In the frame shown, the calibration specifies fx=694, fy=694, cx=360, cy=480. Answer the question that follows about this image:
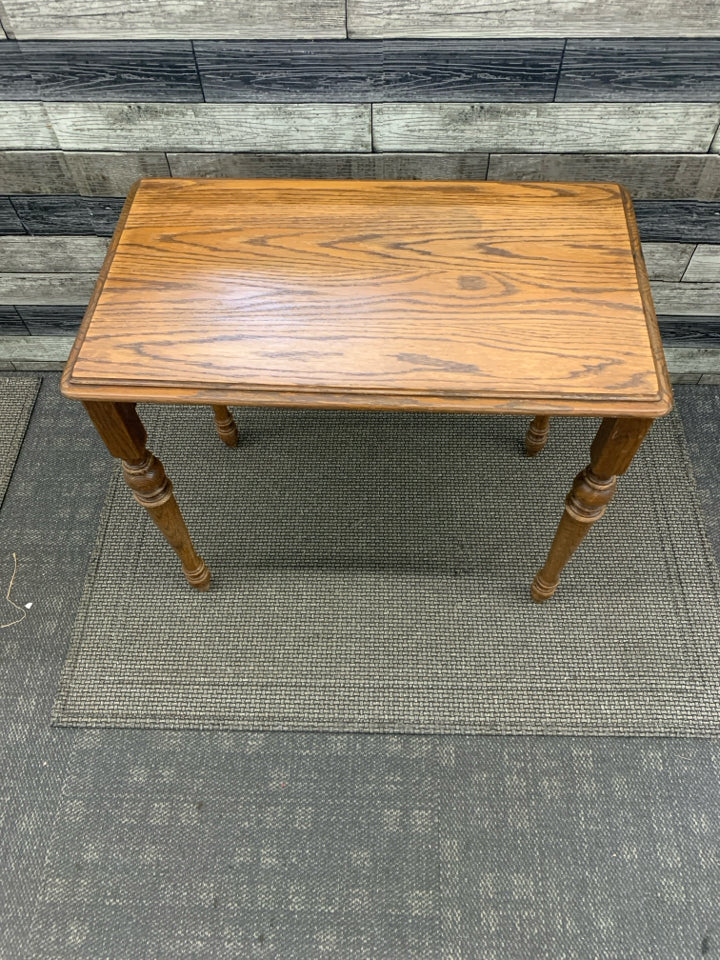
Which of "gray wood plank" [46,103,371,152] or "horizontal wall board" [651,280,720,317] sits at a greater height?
"gray wood plank" [46,103,371,152]

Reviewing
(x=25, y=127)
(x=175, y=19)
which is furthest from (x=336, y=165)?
(x=25, y=127)

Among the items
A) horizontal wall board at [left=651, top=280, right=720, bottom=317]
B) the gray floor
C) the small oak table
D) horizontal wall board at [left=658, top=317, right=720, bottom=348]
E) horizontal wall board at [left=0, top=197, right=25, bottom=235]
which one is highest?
the small oak table

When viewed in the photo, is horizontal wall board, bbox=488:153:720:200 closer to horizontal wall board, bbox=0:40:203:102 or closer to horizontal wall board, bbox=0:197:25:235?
horizontal wall board, bbox=0:40:203:102

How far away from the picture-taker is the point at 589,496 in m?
1.11

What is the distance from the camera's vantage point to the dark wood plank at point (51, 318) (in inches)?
66.2

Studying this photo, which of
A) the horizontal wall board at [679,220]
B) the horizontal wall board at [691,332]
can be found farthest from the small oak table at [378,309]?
the horizontal wall board at [691,332]

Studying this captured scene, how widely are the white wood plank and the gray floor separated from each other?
3.40ft

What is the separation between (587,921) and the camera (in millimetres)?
1134

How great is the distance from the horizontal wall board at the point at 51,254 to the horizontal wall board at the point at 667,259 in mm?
1171

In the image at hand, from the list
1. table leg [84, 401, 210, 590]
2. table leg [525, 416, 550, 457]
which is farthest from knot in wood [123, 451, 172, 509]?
table leg [525, 416, 550, 457]

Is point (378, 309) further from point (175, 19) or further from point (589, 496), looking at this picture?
point (175, 19)

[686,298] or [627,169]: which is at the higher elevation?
[627,169]

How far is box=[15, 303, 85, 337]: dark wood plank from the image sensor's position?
1.68 meters

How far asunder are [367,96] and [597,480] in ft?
2.53
